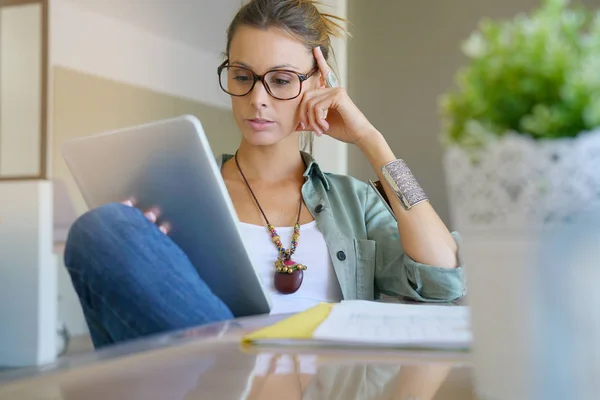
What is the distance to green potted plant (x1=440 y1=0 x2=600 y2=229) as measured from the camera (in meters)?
0.26

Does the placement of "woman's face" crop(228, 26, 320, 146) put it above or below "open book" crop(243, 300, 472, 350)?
above

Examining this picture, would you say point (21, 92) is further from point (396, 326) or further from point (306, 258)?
point (396, 326)

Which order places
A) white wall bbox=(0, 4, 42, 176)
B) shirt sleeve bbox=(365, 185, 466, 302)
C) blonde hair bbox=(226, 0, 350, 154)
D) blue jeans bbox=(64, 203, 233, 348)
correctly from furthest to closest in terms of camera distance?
white wall bbox=(0, 4, 42, 176), blonde hair bbox=(226, 0, 350, 154), shirt sleeve bbox=(365, 185, 466, 302), blue jeans bbox=(64, 203, 233, 348)

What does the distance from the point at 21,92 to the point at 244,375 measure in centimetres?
365

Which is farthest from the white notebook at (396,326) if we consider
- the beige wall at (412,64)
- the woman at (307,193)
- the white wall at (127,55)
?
the white wall at (127,55)

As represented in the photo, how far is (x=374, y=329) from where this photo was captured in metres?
0.61

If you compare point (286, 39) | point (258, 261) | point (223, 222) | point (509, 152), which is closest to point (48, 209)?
point (258, 261)

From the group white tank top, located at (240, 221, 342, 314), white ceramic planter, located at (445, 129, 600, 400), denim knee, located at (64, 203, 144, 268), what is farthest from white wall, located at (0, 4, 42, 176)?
white ceramic planter, located at (445, 129, 600, 400)

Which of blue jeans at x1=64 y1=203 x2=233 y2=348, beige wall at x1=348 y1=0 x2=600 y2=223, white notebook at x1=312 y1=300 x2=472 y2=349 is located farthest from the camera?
beige wall at x1=348 y1=0 x2=600 y2=223

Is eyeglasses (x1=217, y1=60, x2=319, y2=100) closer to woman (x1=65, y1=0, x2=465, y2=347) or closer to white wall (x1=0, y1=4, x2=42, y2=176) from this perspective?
woman (x1=65, y1=0, x2=465, y2=347)

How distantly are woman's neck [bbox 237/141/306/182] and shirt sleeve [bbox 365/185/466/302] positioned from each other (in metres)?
0.20

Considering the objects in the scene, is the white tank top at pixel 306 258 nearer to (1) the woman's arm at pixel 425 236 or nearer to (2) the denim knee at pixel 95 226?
(1) the woman's arm at pixel 425 236

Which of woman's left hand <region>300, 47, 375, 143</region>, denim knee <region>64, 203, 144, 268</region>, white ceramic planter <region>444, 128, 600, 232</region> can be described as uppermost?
woman's left hand <region>300, 47, 375, 143</region>

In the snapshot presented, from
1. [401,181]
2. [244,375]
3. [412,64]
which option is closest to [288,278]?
[401,181]
